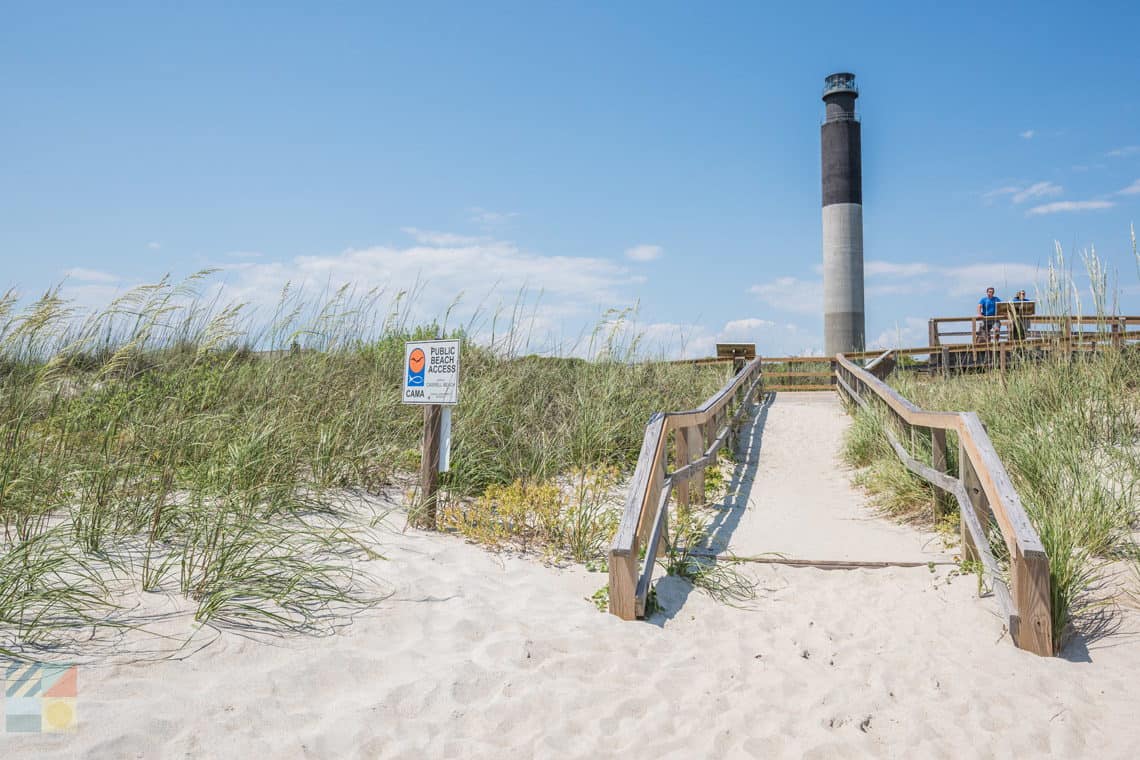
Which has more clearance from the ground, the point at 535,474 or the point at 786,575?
the point at 535,474

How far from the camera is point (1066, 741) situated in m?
3.09

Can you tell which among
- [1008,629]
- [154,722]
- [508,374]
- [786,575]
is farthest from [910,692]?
[508,374]

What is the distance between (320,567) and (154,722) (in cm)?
119

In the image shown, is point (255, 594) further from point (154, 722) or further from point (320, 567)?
point (154, 722)

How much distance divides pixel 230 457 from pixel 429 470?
1.26 meters

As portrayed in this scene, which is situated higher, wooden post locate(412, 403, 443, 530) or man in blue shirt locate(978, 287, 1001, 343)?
man in blue shirt locate(978, 287, 1001, 343)

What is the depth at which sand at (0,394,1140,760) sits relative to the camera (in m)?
2.77

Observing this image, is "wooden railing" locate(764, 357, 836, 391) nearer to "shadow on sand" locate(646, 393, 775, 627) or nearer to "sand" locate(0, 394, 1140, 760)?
"shadow on sand" locate(646, 393, 775, 627)

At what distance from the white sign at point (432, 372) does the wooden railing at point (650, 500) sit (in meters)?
1.36

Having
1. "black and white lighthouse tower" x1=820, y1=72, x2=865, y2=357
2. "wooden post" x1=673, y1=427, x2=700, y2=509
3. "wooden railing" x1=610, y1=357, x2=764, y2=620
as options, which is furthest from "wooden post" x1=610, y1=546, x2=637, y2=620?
"black and white lighthouse tower" x1=820, y1=72, x2=865, y2=357

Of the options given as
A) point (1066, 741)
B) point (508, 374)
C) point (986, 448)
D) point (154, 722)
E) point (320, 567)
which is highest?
point (508, 374)

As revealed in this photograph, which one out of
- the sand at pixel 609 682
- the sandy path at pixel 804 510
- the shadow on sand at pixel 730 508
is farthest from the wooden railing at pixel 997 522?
the shadow on sand at pixel 730 508

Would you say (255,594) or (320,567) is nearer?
(255,594)

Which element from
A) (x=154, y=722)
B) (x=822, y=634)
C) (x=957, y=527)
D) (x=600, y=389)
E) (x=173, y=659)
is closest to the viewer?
(x=154, y=722)
